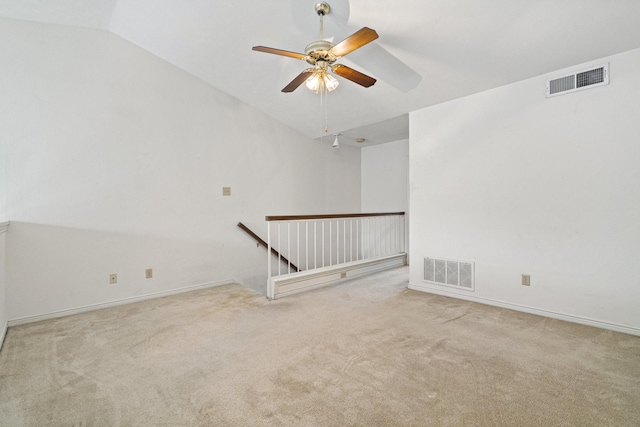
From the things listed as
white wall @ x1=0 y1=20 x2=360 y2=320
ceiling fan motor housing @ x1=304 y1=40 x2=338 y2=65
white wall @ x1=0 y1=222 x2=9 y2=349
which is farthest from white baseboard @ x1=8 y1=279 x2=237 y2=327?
ceiling fan motor housing @ x1=304 y1=40 x2=338 y2=65

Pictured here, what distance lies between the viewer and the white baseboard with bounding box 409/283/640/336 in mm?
2512

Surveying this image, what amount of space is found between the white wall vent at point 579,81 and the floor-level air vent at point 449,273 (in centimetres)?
199

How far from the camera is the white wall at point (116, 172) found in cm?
284

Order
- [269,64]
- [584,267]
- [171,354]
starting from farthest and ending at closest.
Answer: [269,64]
[584,267]
[171,354]

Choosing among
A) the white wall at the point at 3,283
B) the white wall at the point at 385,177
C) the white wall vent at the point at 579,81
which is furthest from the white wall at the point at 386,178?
the white wall at the point at 3,283

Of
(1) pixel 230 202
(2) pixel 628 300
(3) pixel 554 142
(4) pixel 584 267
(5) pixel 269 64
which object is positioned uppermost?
(5) pixel 269 64

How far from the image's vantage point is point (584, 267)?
8.79ft

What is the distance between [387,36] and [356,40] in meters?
0.77

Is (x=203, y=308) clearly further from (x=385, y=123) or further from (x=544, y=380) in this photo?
(x=385, y=123)

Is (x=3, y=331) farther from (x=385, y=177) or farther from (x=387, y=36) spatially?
(x=385, y=177)

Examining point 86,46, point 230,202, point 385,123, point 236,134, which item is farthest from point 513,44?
point 86,46

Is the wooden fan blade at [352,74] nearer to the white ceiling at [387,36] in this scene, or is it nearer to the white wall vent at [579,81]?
the white ceiling at [387,36]

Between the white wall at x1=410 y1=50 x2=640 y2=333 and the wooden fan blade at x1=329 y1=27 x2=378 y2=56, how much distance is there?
6.20 ft

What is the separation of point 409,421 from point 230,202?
11.8ft
